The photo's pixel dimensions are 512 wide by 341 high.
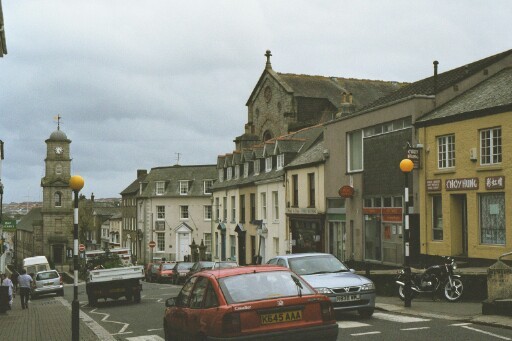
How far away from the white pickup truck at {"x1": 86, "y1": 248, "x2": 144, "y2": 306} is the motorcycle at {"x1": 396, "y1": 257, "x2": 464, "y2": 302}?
1079 centimetres

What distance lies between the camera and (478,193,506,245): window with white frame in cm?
2078

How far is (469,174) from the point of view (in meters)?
21.9

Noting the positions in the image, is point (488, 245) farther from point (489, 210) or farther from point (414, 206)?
point (414, 206)

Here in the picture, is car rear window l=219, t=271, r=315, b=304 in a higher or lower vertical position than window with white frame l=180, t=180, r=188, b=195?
lower

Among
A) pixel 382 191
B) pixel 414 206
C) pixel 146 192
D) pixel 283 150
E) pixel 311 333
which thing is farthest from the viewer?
pixel 146 192

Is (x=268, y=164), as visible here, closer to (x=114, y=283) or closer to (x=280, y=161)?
(x=280, y=161)

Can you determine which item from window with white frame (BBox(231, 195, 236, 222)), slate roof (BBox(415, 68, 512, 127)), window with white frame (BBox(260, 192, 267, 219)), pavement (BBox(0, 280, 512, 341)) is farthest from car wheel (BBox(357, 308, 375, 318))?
window with white frame (BBox(231, 195, 236, 222))

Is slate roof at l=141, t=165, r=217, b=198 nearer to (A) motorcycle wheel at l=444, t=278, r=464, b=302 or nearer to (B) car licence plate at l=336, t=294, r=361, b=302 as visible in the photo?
(A) motorcycle wheel at l=444, t=278, r=464, b=302

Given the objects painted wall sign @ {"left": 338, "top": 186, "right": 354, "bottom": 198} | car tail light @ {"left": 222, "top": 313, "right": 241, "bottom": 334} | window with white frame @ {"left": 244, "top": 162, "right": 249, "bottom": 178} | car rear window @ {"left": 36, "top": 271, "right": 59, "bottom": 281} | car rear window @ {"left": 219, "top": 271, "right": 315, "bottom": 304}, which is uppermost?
window with white frame @ {"left": 244, "top": 162, "right": 249, "bottom": 178}

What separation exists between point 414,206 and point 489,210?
3735 millimetres

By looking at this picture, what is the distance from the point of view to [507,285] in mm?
13898

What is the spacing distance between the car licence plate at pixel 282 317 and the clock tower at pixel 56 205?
90.4m

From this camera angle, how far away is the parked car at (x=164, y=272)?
42.0 meters

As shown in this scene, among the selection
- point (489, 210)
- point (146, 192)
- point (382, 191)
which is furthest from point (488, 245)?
point (146, 192)
